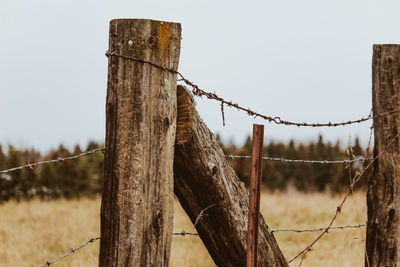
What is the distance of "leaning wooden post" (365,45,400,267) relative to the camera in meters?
3.05

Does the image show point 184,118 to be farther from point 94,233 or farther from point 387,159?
point 94,233

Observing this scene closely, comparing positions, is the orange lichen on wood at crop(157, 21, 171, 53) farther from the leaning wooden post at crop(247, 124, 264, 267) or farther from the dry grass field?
the dry grass field

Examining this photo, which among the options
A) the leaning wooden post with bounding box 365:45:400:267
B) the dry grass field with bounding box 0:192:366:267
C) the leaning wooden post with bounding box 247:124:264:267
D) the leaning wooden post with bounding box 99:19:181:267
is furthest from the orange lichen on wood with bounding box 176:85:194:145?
the dry grass field with bounding box 0:192:366:267

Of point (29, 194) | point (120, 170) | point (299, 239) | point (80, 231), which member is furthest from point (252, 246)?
point (29, 194)

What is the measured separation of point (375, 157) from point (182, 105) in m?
1.42

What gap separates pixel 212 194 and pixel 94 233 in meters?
6.20

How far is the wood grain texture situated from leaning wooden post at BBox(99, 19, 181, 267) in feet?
0.75

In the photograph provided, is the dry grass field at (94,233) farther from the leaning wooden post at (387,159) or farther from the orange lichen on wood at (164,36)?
the orange lichen on wood at (164,36)

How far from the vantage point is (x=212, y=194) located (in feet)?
8.61

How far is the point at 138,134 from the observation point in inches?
85.6

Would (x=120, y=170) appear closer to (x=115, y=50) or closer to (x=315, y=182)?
(x=115, y=50)

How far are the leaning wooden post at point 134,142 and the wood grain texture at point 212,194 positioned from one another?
0.75 feet

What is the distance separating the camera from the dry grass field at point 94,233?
6234 millimetres

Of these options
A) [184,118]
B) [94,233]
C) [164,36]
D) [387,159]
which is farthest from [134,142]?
[94,233]
